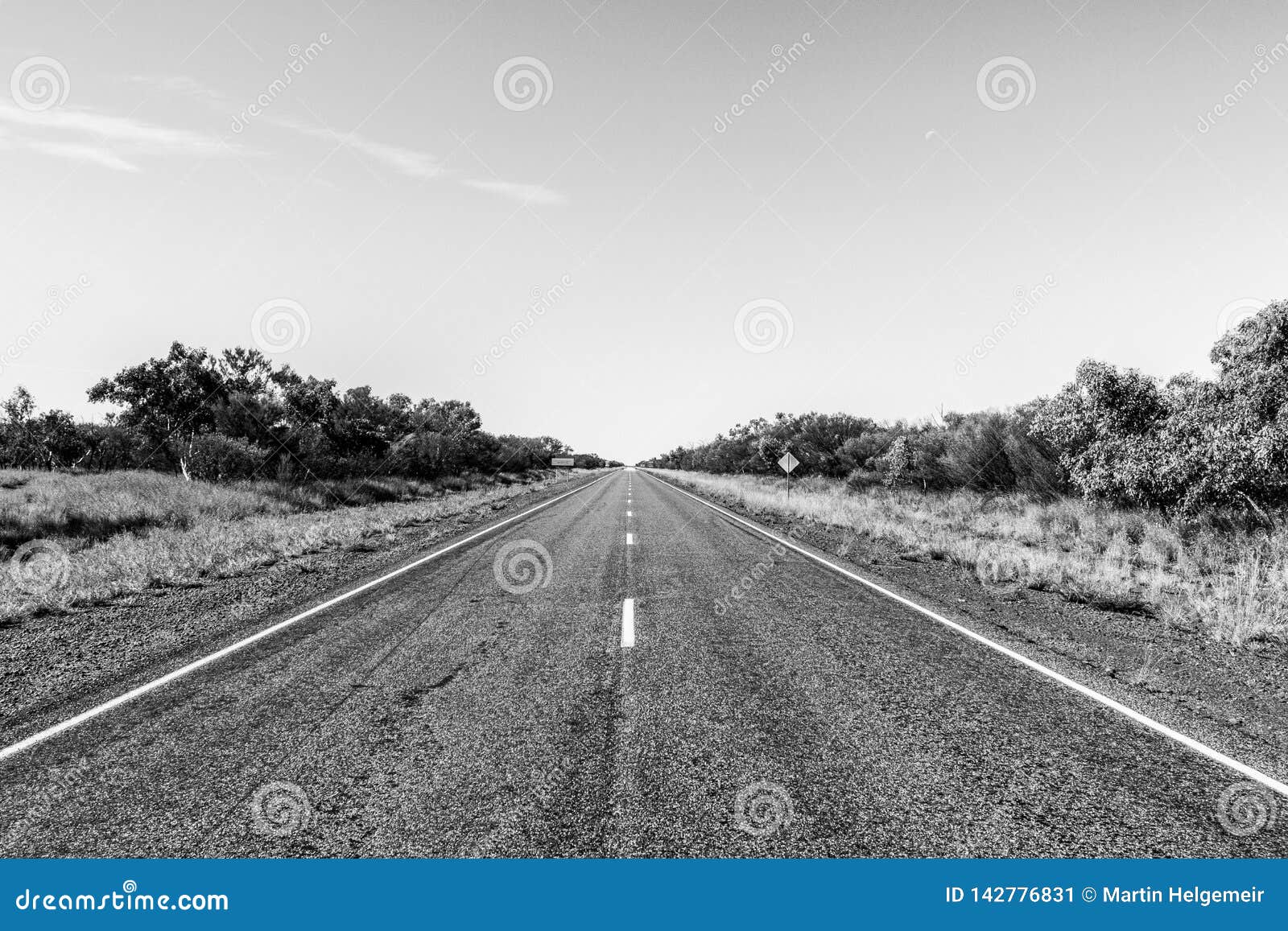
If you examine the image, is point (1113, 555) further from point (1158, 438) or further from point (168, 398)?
point (168, 398)

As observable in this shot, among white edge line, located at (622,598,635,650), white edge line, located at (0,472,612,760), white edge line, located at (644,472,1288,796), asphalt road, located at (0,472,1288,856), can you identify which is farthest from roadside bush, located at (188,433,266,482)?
white edge line, located at (644,472,1288,796)

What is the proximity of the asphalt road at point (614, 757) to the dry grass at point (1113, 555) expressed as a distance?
13.3 feet

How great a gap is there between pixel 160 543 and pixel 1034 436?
24.8 metres

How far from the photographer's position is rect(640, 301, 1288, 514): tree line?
10.8 metres

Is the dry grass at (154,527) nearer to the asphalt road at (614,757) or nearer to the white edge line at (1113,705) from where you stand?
the asphalt road at (614,757)

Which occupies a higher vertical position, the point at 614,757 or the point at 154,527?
the point at 614,757

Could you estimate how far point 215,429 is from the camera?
2794cm

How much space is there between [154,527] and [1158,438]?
24633 mm

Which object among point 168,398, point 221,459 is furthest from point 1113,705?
point 168,398

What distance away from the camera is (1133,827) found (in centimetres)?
312

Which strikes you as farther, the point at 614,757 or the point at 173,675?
the point at 173,675

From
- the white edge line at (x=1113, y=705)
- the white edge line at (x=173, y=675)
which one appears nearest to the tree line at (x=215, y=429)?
the white edge line at (x=173, y=675)

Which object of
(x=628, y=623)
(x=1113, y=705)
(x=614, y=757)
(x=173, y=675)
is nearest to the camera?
(x=614, y=757)

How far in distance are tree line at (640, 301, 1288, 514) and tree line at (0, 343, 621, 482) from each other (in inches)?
1132
